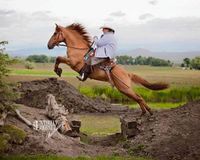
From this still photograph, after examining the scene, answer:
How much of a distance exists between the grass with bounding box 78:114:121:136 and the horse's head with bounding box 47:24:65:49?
16.7 feet

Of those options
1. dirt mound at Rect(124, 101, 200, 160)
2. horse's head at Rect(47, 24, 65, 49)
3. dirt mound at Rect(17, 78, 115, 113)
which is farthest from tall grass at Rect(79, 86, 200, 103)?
horse's head at Rect(47, 24, 65, 49)

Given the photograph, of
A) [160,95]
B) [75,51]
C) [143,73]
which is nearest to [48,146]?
[75,51]

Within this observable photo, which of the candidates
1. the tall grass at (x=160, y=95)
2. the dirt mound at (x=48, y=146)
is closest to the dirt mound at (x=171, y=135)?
the dirt mound at (x=48, y=146)

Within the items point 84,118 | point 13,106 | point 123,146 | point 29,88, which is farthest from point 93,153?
point 29,88

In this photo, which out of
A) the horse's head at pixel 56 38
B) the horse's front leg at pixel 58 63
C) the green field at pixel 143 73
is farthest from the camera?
the green field at pixel 143 73

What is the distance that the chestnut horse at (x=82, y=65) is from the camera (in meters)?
12.2

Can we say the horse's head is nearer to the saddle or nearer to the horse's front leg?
the horse's front leg

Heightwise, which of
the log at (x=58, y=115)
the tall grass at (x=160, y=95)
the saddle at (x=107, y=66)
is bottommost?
the tall grass at (x=160, y=95)

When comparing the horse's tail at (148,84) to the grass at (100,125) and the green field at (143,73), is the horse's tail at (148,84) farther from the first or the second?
the green field at (143,73)

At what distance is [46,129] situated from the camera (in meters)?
12.5

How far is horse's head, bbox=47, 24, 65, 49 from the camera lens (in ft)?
39.8

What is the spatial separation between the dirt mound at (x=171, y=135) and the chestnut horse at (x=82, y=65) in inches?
22.2

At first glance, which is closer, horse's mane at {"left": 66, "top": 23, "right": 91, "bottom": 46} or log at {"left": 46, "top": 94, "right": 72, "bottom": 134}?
horse's mane at {"left": 66, "top": 23, "right": 91, "bottom": 46}

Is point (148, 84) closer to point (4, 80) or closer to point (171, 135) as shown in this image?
point (171, 135)
